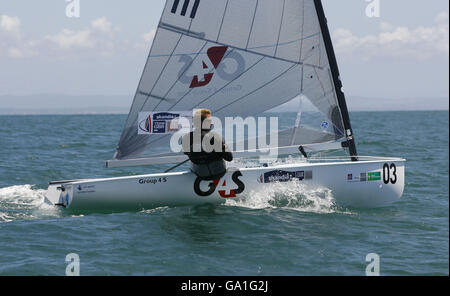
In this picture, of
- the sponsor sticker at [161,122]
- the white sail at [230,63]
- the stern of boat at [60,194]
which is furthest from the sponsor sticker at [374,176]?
the stern of boat at [60,194]

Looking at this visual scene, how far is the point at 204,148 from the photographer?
22.6 feet

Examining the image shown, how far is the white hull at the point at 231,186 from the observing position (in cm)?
693

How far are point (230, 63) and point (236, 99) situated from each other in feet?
1.58

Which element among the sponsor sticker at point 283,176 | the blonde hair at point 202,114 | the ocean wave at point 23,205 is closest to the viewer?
the blonde hair at point 202,114

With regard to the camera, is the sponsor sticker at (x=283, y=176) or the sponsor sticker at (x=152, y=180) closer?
the sponsor sticker at (x=152, y=180)

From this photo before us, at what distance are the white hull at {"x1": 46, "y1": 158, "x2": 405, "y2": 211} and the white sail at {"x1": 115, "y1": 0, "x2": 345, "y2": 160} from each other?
→ 1.88ft

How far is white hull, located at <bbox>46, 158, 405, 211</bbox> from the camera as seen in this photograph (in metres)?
6.93

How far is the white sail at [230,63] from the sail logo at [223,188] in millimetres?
707

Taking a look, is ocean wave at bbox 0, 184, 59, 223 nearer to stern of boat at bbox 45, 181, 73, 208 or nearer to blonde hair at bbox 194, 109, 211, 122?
stern of boat at bbox 45, 181, 73, 208

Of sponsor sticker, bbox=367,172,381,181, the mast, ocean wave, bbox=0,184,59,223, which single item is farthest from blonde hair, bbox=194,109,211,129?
sponsor sticker, bbox=367,172,381,181

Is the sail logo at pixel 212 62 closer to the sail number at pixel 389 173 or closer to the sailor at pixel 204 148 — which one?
the sailor at pixel 204 148

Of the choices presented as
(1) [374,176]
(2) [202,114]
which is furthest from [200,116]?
(1) [374,176]

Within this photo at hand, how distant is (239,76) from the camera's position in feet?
24.3

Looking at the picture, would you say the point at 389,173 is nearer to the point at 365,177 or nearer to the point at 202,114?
the point at 365,177
